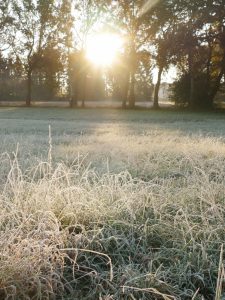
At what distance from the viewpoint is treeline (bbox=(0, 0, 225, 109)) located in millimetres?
32469

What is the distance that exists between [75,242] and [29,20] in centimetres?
4342

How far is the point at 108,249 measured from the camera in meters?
2.75

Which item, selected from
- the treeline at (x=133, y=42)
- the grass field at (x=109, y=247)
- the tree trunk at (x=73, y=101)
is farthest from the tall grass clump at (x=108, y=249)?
the tree trunk at (x=73, y=101)

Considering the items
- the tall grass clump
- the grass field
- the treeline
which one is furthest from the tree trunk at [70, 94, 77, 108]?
the tall grass clump

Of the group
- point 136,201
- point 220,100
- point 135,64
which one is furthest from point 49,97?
point 136,201

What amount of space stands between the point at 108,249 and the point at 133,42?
36.5 meters

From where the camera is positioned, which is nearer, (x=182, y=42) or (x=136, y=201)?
(x=136, y=201)

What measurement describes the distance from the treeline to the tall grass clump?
97.6 feet

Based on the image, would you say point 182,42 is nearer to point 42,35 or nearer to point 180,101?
point 180,101

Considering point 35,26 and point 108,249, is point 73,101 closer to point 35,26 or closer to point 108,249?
point 35,26

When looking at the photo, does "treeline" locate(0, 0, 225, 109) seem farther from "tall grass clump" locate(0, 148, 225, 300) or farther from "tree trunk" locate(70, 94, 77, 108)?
"tall grass clump" locate(0, 148, 225, 300)

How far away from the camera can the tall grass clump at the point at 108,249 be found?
2.22 m

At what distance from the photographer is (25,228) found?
282cm

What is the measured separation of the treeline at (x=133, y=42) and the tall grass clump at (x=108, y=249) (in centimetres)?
2973
